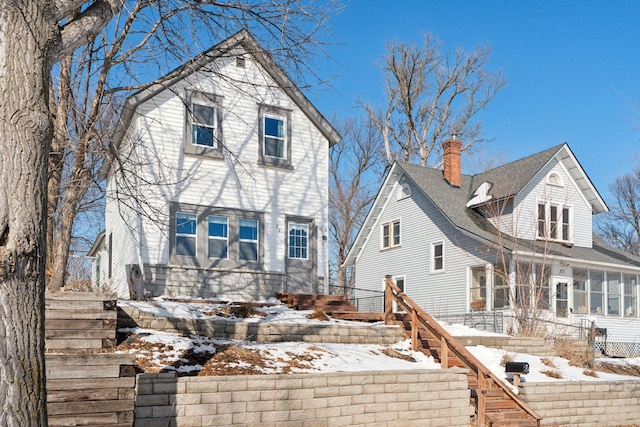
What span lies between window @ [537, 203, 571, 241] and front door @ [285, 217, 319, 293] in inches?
362

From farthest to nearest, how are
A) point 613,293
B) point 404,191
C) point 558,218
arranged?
point 404,191 → point 613,293 → point 558,218

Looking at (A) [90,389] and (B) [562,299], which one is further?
(B) [562,299]

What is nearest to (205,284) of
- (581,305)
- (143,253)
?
(143,253)

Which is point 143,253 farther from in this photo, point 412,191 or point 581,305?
point 581,305

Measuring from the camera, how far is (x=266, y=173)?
57.5 feet

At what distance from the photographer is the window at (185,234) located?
53.3 ft

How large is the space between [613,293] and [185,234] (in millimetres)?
16453

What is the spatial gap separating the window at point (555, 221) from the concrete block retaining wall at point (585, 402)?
37.0 feet

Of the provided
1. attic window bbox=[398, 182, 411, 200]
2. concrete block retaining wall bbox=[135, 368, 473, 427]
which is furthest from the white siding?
attic window bbox=[398, 182, 411, 200]

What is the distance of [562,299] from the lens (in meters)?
22.5

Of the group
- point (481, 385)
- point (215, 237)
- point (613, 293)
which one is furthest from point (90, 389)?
point (613, 293)

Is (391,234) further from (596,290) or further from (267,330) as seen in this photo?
(267,330)

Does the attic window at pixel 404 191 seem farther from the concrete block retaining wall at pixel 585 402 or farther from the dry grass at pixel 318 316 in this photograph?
the concrete block retaining wall at pixel 585 402

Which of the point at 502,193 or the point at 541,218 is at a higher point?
the point at 502,193
